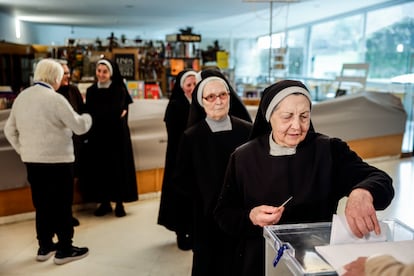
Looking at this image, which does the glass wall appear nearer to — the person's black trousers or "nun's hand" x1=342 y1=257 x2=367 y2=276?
the person's black trousers

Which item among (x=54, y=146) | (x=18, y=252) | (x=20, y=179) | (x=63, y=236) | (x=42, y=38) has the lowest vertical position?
(x=18, y=252)

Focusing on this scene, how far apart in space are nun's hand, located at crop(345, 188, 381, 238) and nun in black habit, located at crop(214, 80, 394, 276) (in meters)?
0.07

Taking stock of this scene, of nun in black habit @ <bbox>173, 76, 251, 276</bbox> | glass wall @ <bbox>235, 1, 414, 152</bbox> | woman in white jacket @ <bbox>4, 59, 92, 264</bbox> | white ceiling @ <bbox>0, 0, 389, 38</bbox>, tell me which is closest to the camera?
nun in black habit @ <bbox>173, 76, 251, 276</bbox>

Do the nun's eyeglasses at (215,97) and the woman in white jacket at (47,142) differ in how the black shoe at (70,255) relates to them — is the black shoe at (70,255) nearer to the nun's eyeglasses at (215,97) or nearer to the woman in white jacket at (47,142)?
the woman in white jacket at (47,142)

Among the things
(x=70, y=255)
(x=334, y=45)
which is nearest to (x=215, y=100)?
(x=70, y=255)

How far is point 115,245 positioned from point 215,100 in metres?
1.72

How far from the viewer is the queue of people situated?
1242 mm

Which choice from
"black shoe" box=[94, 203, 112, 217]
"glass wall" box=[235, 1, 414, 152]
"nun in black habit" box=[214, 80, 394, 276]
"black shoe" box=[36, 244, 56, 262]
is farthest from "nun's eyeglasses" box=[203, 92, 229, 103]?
"glass wall" box=[235, 1, 414, 152]

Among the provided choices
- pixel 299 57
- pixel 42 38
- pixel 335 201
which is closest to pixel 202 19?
pixel 299 57

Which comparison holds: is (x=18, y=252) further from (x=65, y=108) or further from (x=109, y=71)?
(x=109, y=71)

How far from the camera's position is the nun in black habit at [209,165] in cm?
188

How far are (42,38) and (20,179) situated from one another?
10307mm

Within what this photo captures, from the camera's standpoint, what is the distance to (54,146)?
102 inches

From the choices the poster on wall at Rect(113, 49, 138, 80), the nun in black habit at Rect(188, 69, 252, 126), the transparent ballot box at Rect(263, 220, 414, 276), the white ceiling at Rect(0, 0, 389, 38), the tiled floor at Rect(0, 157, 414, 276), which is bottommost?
the tiled floor at Rect(0, 157, 414, 276)
